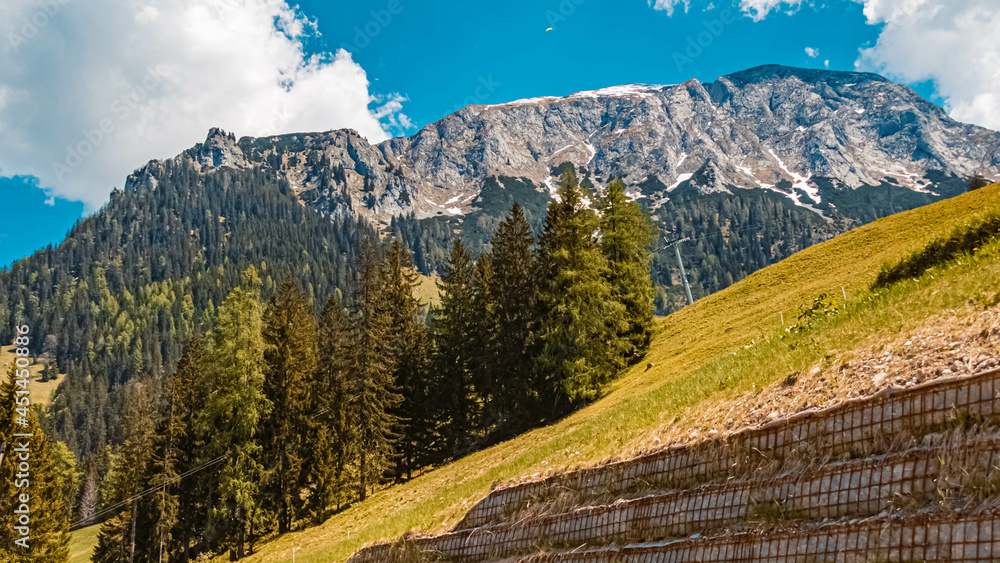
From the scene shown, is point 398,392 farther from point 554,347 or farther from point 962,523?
point 962,523

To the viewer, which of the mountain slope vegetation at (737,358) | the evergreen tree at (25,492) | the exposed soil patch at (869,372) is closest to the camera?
the exposed soil patch at (869,372)

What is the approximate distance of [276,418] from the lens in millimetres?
43625

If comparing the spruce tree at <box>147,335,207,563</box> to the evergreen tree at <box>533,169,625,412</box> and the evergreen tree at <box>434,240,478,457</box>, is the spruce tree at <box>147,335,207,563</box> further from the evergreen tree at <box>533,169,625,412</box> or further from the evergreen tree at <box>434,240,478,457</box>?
the evergreen tree at <box>533,169,625,412</box>

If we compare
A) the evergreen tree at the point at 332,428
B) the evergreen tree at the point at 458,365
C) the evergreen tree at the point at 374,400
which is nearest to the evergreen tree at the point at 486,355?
the evergreen tree at the point at 458,365

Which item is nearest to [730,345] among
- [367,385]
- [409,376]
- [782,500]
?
[782,500]

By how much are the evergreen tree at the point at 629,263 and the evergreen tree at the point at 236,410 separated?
2863cm

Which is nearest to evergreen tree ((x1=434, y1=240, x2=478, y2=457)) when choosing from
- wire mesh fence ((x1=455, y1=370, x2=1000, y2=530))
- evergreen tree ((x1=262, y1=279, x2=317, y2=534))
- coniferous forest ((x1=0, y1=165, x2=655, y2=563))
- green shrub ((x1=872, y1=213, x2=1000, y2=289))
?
coniferous forest ((x1=0, y1=165, x2=655, y2=563))

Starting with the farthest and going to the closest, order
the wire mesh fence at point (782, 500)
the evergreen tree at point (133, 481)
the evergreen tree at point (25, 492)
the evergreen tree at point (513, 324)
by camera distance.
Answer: the evergreen tree at point (133, 481), the evergreen tree at point (513, 324), the evergreen tree at point (25, 492), the wire mesh fence at point (782, 500)

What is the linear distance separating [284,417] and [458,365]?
15.4 metres

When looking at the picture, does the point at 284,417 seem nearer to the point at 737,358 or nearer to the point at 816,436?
the point at 737,358

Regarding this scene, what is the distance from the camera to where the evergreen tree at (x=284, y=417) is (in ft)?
139

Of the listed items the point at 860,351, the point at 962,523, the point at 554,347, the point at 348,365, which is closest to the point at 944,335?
the point at 860,351

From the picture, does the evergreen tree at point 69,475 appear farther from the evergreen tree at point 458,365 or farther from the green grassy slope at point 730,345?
the green grassy slope at point 730,345

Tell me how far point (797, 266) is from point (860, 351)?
1514 inches
